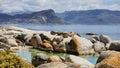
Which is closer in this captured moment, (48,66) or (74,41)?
(48,66)

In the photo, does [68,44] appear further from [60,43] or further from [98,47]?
[98,47]

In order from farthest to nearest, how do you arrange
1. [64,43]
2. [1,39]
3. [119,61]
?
1. [1,39]
2. [64,43]
3. [119,61]

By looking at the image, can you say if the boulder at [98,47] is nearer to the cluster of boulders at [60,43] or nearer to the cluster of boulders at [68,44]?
the cluster of boulders at [68,44]

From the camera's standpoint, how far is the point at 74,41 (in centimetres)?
4066

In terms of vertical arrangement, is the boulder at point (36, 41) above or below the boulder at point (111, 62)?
below

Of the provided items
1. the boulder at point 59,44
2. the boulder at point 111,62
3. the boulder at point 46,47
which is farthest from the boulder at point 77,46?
the boulder at point 111,62

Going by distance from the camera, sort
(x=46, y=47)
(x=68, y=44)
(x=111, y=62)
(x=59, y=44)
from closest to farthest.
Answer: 1. (x=111, y=62)
2. (x=68, y=44)
3. (x=59, y=44)
4. (x=46, y=47)

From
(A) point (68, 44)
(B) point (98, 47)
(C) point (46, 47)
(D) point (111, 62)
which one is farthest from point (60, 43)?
(D) point (111, 62)

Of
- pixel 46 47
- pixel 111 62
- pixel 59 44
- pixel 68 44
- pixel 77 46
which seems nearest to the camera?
pixel 111 62

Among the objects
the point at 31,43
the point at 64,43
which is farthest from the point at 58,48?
the point at 31,43

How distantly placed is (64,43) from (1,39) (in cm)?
1075

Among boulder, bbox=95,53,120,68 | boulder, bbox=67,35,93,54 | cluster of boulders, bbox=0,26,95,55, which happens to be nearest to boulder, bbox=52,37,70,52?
cluster of boulders, bbox=0,26,95,55

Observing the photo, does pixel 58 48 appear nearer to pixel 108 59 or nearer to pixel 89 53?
pixel 89 53

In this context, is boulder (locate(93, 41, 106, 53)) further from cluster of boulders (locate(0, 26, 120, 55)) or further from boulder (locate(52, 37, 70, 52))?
boulder (locate(52, 37, 70, 52))
